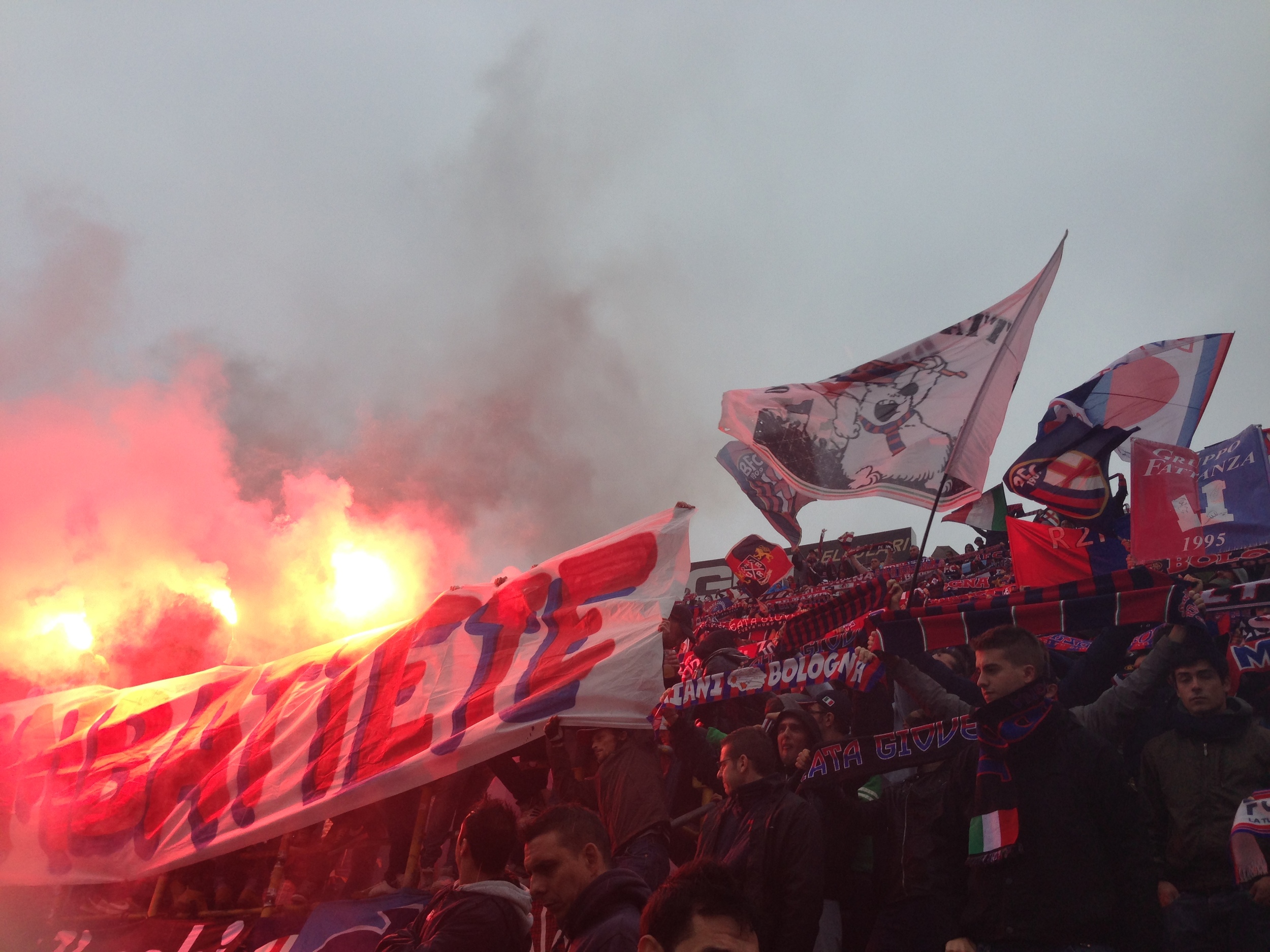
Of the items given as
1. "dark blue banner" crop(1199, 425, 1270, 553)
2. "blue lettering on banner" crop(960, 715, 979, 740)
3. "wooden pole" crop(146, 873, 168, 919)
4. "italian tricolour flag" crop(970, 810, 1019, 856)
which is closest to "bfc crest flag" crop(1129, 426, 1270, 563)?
"dark blue banner" crop(1199, 425, 1270, 553)

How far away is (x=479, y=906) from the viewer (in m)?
3.46

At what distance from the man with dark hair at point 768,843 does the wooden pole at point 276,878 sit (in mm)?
3330

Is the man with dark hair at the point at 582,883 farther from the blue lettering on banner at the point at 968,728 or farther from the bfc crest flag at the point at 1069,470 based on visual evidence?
the bfc crest flag at the point at 1069,470

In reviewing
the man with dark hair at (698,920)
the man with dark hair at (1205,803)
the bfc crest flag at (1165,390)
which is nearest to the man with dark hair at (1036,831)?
the man with dark hair at (1205,803)

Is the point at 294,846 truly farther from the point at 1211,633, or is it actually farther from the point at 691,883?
the point at 1211,633

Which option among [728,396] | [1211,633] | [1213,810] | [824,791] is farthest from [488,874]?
[728,396]

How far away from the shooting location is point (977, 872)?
10.2 ft

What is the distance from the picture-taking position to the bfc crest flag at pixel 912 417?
6.02 metres

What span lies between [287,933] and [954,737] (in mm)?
4149

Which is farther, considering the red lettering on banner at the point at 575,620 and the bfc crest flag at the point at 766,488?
the bfc crest flag at the point at 766,488

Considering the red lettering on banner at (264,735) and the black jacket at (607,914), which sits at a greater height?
the red lettering on banner at (264,735)

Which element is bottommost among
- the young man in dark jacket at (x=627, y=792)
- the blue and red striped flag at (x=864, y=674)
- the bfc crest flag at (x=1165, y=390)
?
the young man in dark jacket at (x=627, y=792)

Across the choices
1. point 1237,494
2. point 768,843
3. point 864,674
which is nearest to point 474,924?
point 768,843

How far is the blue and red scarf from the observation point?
306cm
